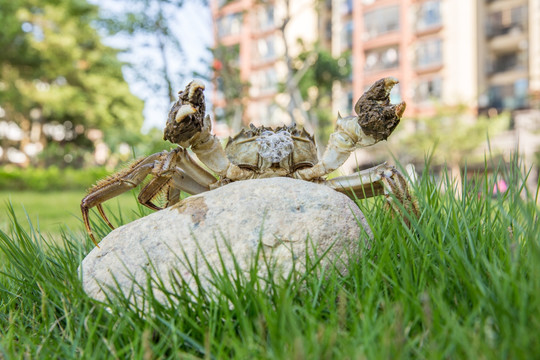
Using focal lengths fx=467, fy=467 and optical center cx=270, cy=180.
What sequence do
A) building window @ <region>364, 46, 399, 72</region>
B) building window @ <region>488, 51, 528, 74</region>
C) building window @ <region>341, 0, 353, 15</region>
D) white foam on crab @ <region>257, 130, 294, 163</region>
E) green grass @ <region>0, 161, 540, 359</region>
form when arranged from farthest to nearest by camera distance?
building window @ <region>341, 0, 353, 15</region>
building window @ <region>364, 46, 399, 72</region>
building window @ <region>488, 51, 528, 74</region>
white foam on crab @ <region>257, 130, 294, 163</region>
green grass @ <region>0, 161, 540, 359</region>

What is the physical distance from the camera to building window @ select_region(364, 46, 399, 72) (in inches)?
1325

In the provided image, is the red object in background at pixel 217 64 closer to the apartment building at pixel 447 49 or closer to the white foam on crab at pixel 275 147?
the white foam on crab at pixel 275 147

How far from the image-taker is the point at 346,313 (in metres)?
1.56

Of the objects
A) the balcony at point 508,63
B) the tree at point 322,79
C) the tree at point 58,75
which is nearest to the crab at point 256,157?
the tree at point 322,79

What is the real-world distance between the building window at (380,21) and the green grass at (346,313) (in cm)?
3426

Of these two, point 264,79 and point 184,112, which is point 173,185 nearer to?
point 184,112

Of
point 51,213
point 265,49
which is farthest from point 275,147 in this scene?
point 265,49

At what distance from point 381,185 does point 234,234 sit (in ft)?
2.81

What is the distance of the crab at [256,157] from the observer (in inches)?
84.2

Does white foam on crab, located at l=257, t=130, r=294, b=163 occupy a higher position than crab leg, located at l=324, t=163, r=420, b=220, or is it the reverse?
white foam on crab, located at l=257, t=130, r=294, b=163

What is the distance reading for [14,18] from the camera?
24688mm

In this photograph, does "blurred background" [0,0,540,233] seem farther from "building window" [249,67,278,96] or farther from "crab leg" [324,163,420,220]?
"crab leg" [324,163,420,220]

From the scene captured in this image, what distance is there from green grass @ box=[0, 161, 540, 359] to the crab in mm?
322

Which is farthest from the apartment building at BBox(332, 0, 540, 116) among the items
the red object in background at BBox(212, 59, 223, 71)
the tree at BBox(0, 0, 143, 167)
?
the red object in background at BBox(212, 59, 223, 71)
